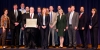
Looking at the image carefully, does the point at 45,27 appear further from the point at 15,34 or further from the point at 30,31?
the point at 15,34

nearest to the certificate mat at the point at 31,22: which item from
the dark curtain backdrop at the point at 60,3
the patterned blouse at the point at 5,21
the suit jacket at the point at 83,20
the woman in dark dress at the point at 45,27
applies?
the woman in dark dress at the point at 45,27

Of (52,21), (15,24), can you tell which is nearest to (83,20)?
(52,21)

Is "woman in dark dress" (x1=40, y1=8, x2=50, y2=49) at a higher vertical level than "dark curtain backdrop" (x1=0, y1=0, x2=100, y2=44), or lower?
lower

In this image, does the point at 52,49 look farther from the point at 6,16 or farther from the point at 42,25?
the point at 6,16

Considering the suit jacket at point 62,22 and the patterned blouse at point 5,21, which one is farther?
the suit jacket at point 62,22

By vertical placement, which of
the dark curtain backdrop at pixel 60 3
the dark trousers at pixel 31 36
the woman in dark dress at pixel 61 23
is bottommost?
the dark trousers at pixel 31 36

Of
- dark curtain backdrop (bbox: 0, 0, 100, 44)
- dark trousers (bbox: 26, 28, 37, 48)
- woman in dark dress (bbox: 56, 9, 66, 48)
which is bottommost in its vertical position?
dark trousers (bbox: 26, 28, 37, 48)

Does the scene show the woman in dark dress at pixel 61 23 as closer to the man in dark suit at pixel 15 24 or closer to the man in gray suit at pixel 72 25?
the man in gray suit at pixel 72 25

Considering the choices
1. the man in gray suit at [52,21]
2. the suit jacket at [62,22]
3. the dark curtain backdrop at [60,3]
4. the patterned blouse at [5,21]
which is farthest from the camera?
the dark curtain backdrop at [60,3]

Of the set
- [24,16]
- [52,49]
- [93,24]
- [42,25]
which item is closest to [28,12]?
[24,16]

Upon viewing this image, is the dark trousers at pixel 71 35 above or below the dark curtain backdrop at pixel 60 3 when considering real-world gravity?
below

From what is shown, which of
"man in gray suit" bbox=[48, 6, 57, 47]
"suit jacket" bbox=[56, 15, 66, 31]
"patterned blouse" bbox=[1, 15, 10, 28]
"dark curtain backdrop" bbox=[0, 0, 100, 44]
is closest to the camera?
"patterned blouse" bbox=[1, 15, 10, 28]

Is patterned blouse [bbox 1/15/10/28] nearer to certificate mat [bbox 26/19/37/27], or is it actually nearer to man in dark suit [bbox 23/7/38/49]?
man in dark suit [bbox 23/7/38/49]

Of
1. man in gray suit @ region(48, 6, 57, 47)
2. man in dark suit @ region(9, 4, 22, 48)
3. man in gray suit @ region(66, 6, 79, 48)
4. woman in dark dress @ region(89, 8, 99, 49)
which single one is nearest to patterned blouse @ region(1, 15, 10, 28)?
man in dark suit @ region(9, 4, 22, 48)
